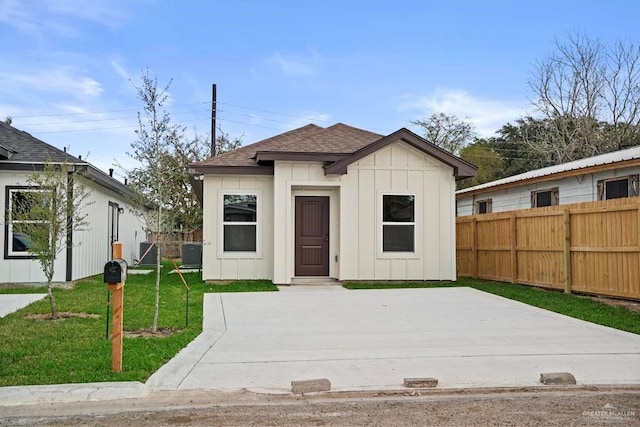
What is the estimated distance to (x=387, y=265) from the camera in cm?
1467

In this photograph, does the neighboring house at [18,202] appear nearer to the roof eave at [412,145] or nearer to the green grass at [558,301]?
the roof eave at [412,145]

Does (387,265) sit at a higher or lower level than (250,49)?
lower

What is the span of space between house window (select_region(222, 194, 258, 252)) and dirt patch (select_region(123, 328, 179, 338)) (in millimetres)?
6568

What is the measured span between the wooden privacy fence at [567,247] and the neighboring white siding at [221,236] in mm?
5966

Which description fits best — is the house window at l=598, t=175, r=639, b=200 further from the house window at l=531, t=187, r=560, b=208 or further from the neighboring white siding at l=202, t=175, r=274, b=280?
the neighboring white siding at l=202, t=175, r=274, b=280

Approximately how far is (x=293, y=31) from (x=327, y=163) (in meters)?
4.76

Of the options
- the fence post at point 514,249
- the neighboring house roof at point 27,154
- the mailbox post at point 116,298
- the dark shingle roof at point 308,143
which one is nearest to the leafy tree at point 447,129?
the dark shingle roof at point 308,143

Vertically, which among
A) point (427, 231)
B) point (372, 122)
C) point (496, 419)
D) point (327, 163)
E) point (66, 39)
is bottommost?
point (496, 419)

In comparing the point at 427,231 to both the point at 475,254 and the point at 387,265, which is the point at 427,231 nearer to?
the point at 387,265

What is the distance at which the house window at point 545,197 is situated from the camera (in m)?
17.6

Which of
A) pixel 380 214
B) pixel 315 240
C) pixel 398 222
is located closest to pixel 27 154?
pixel 315 240

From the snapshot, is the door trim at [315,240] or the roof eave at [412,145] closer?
the roof eave at [412,145]

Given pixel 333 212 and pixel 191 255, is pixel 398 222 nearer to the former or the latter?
pixel 333 212

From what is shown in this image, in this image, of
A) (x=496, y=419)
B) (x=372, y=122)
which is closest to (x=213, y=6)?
(x=496, y=419)
